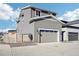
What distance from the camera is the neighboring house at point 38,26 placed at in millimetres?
19281

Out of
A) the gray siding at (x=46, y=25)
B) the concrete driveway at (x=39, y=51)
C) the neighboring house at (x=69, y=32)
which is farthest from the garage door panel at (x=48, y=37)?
the concrete driveway at (x=39, y=51)

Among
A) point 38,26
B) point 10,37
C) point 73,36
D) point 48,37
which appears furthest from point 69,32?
point 10,37

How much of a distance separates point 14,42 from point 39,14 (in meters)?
4.29

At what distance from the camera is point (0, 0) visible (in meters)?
15.1

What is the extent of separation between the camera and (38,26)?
19.5 m

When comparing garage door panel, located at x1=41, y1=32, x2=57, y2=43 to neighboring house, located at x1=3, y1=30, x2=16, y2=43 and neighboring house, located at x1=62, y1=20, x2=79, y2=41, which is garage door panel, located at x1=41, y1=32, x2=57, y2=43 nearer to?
neighboring house, located at x1=62, y1=20, x2=79, y2=41

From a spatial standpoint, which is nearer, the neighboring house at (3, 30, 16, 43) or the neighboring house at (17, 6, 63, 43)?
the neighboring house at (3, 30, 16, 43)

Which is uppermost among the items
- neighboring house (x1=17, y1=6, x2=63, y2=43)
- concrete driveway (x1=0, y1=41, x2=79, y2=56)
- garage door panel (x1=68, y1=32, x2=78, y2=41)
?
neighboring house (x1=17, y1=6, x2=63, y2=43)

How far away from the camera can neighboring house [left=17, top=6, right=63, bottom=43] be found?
19.3 meters

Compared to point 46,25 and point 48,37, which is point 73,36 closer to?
point 48,37

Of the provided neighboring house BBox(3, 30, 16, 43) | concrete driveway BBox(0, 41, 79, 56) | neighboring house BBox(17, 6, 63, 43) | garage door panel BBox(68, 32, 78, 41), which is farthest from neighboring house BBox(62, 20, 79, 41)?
concrete driveway BBox(0, 41, 79, 56)

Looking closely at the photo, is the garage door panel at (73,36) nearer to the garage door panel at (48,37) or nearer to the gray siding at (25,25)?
the garage door panel at (48,37)

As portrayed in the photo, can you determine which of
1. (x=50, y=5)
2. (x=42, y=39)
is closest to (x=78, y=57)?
(x=50, y=5)

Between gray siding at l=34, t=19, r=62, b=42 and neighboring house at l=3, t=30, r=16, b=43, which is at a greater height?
gray siding at l=34, t=19, r=62, b=42
